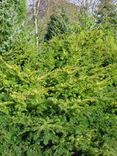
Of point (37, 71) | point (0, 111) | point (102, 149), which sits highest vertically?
point (37, 71)

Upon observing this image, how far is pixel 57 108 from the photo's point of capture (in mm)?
4969

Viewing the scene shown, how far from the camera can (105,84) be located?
5.28m

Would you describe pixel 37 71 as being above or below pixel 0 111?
above

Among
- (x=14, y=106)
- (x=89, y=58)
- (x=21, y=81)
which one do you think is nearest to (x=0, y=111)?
(x=14, y=106)

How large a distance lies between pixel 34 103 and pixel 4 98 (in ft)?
1.18

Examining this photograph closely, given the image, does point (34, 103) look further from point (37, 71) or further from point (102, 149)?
point (102, 149)

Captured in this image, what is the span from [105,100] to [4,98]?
3.90ft

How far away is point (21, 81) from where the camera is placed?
512 cm

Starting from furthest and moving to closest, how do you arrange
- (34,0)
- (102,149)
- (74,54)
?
(34,0), (74,54), (102,149)

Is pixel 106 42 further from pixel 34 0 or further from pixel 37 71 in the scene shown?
pixel 34 0

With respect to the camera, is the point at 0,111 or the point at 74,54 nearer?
the point at 0,111

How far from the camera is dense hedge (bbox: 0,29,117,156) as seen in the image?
15.3ft

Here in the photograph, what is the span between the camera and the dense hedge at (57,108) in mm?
4668

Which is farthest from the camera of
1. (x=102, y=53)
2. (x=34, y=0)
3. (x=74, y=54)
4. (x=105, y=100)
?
(x=34, y=0)
